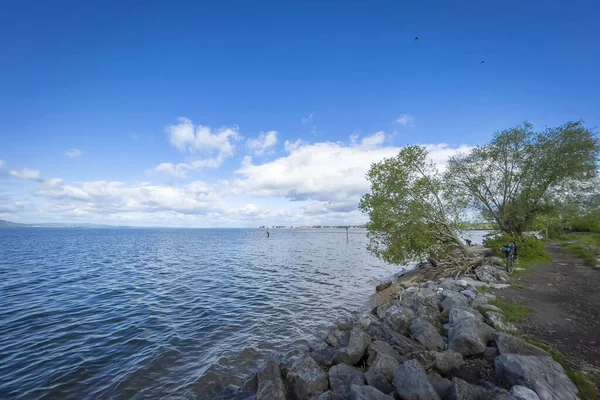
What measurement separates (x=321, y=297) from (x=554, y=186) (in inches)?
1172

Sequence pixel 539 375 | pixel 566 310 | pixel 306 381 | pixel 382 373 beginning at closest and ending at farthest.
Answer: pixel 539 375 < pixel 382 373 < pixel 306 381 < pixel 566 310

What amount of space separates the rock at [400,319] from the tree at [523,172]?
935 inches

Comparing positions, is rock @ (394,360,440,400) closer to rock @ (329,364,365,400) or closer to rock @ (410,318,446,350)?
rock @ (329,364,365,400)

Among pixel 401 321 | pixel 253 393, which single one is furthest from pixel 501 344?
pixel 253 393

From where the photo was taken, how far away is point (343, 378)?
28.2 ft

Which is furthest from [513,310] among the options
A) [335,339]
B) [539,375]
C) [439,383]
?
[335,339]

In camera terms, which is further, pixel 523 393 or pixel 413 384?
pixel 413 384

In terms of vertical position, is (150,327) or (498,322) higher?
(498,322)

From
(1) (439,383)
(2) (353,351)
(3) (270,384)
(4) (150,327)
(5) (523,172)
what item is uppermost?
(5) (523,172)

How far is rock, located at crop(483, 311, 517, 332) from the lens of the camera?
10.7 m

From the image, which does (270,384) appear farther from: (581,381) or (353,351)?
(581,381)

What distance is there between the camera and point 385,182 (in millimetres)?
26453

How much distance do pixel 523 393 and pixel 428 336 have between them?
15.5 ft

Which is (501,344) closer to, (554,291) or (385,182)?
(554,291)
